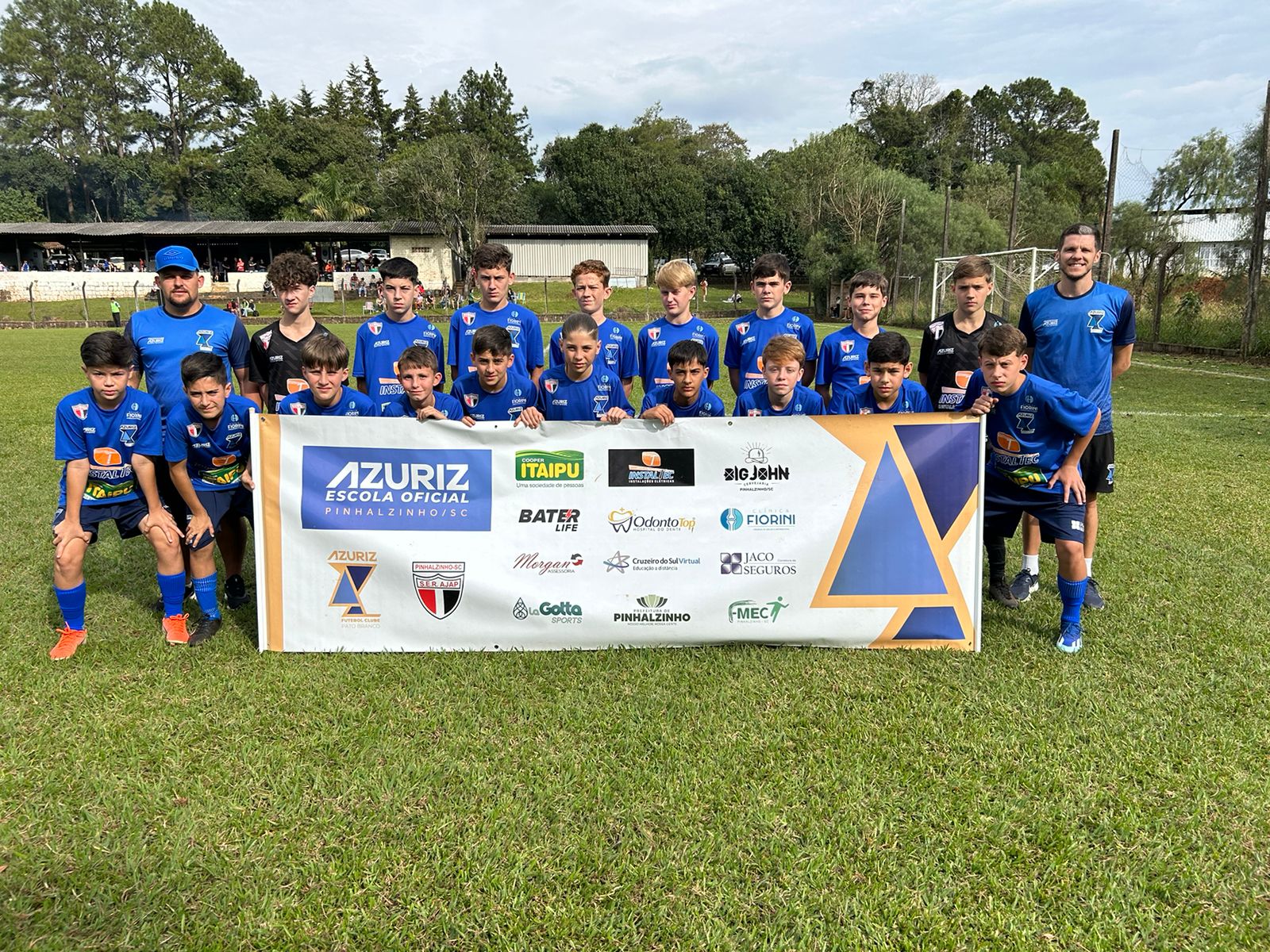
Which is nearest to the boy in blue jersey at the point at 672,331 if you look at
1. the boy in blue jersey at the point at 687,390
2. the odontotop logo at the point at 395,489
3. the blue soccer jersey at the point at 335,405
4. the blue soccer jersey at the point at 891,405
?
the boy in blue jersey at the point at 687,390

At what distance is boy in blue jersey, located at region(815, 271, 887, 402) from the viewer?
510 cm

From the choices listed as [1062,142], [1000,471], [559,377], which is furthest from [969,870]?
[1062,142]

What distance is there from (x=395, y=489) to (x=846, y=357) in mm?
2941

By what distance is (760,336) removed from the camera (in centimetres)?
552

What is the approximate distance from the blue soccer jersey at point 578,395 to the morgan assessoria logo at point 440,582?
120cm

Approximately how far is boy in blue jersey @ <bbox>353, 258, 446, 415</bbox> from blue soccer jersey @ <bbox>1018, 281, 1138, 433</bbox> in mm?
3925

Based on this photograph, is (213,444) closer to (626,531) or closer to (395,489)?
(395,489)

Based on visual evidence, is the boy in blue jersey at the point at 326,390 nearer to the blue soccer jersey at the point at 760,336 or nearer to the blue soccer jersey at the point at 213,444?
the blue soccer jersey at the point at 213,444

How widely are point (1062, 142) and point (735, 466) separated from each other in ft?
316

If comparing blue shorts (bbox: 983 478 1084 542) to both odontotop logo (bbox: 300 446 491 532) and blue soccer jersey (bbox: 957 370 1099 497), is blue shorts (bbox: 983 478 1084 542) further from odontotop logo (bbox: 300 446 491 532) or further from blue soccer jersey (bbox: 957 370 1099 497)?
odontotop logo (bbox: 300 446 491 532)

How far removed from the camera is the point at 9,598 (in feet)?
16.0

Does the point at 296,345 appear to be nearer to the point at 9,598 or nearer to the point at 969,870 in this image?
the point at 9,598

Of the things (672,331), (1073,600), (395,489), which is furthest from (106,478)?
(1073,600)

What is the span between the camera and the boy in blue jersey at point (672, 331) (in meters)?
5.46
